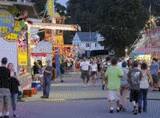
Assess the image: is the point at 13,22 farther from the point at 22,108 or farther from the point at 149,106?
the point at 149,106

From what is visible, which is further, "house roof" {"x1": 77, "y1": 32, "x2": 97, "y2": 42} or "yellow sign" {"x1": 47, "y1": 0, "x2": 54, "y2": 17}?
"house roof" {"x1": 77, "y1": 32, "x2": 97, "y2": 42}

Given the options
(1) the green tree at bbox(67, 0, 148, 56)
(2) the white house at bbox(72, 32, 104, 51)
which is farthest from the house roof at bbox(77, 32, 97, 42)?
(1) the green tree at bbox(67, 0, 148, 56)

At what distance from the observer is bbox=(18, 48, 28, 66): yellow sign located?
2109 cm

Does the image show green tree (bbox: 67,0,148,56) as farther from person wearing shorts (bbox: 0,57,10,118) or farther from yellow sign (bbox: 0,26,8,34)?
person wearing shorts (bbox: 0,57,10,118)

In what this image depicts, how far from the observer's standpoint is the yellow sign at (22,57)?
21.1 metres

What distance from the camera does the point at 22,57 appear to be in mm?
21688

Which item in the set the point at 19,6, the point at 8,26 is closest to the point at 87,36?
the point at 19,6

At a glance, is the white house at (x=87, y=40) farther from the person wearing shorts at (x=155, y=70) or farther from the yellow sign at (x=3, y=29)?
the yellow sign at (x=3, y=29)

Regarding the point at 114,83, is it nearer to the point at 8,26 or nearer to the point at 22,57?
the point at 8,26

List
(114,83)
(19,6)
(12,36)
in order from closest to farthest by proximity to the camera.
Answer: (114,83)
(19,6)
(12,36)

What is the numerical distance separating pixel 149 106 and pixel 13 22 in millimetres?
7351

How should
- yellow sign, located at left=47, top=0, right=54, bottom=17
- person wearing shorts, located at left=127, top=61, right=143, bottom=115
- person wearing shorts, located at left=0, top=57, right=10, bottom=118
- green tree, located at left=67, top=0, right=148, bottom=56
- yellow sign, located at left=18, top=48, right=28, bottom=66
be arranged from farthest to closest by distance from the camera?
green tree, located at left=67, top=0, right=148, bottom=56 < yellow sign, located at left=47, top=0, right=54, bottom=17 < yellow sign, located at left=18, top=48, right=28, bottom=66 < person wearing shorts, located at left=127, top=61, right=143, bottom=115 < person wearing shorts, located at left=0, top=57, right=10, bottom=118

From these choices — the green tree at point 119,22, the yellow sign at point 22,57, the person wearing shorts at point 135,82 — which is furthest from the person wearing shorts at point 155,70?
the green tree at point 119,22

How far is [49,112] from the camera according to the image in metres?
14.6
